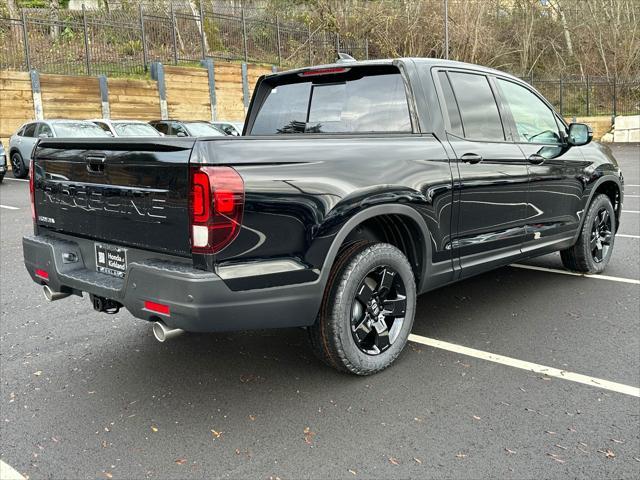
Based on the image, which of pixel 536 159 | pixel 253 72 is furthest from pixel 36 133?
pixel 536 159

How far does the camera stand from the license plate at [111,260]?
10.9ft

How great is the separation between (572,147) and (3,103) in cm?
1893

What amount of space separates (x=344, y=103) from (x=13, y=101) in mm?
18649

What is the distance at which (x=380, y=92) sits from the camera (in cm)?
412

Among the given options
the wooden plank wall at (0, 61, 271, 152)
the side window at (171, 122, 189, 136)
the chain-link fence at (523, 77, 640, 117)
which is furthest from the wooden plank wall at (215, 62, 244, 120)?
the chain-link fence at (523, 77, 640, 117)

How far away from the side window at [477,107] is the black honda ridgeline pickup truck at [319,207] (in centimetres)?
1

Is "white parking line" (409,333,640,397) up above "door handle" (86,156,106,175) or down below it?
below

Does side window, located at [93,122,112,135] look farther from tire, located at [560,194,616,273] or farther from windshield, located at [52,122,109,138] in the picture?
tire, located at [560,194,616,273]

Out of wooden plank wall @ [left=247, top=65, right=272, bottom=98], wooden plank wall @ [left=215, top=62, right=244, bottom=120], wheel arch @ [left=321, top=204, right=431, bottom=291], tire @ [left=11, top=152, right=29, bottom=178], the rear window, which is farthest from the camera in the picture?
wooden plank wall @ [left=247, top=65, right=272, bottom=98]

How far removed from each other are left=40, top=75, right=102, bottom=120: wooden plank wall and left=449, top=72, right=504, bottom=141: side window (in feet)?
61.7

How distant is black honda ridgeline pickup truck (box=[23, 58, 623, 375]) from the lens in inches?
116

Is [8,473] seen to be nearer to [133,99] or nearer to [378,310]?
[378,310]

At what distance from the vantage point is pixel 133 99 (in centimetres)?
2239

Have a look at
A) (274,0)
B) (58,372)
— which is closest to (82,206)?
(58,372)
